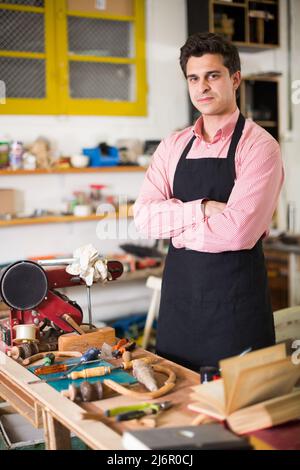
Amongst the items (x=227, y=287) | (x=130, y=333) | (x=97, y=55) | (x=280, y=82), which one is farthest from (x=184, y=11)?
(x=227, y=287)

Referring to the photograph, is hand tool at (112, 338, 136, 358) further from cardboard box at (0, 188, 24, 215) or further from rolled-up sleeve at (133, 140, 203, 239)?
cardboard box at (0, 188, 24, 215)

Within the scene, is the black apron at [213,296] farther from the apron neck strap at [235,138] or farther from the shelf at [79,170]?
the shelf at [79,170]

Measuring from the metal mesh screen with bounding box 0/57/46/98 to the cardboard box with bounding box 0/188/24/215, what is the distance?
68cm

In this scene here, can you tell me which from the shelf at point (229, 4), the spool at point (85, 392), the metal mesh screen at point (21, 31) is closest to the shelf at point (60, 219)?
the metal mesh screen at point (21, 31)

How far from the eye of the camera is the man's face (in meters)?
2.48

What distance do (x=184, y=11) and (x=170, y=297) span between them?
353 cm

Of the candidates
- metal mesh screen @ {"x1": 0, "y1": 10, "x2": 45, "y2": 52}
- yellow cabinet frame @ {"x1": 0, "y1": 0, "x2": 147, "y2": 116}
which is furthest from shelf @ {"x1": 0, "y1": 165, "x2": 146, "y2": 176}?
metal mesh screen @ {"x1": 0, "y1": 10, "x2": 45, "y2": 52}

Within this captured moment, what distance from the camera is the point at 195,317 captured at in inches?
98.8

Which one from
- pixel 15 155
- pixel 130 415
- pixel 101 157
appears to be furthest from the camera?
pixel 101 157

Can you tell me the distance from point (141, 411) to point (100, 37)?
3.89 meters

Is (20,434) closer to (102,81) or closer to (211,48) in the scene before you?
(211,48)

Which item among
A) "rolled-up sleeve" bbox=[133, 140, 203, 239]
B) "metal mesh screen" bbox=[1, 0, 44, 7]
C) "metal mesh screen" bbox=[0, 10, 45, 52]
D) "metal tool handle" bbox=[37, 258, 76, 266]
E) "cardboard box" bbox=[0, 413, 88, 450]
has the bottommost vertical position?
"cardboard box" bbox=[0, 413, 88, 450]

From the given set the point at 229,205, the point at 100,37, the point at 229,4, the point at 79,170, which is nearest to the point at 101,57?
→ the point at 100,37

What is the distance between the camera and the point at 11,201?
4660mm
